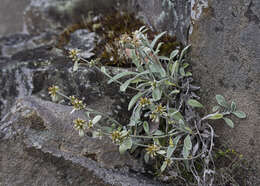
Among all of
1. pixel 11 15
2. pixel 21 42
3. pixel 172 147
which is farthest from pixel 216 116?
pixel 11 15

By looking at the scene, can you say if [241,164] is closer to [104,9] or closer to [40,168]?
[40,168]

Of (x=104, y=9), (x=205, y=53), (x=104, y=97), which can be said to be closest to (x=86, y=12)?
(x=104, y=9)

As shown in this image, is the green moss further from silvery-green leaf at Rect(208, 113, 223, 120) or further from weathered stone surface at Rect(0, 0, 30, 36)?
weathered stone surface at Rect(0, 0, 30, 36)

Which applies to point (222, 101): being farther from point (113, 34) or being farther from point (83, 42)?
point (83, 42)

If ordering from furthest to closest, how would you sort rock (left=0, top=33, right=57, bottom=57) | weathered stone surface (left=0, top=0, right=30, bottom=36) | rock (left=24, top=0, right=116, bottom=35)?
weathered stone surface (left=0, top=0, right=30, bottom=36)
rock (left=24, top=0, right=116, bottom=35)
rock (left=0, top=33, right=57, bottom=57)

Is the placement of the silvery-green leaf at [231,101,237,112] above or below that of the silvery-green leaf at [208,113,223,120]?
above

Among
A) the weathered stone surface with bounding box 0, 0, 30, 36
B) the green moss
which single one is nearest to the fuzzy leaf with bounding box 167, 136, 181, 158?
the green moss

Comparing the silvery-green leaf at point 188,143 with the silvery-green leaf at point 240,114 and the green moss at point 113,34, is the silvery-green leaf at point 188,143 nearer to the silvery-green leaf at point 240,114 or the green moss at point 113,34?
the silvery-green leaf at point 240,114
